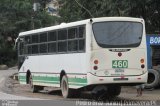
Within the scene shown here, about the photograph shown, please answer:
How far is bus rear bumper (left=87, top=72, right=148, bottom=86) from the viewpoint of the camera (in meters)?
20.1

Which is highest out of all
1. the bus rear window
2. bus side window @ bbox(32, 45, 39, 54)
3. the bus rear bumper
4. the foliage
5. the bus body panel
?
the foliage

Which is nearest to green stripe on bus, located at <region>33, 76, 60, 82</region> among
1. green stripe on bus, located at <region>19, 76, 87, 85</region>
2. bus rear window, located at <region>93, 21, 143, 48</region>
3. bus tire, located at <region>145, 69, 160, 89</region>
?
green stripe on bus, located at <region>19, 76, 87, 85</region>

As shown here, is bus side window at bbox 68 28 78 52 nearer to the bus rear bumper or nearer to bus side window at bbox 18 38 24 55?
the bus rear bumper

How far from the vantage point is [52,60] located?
80.3ft

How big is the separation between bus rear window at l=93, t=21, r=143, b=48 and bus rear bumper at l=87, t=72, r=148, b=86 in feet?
3.95

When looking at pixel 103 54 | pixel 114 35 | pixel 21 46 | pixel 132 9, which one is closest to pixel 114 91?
pixel 103 54

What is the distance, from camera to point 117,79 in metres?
20.3

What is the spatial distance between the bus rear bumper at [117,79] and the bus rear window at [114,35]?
1.20 m

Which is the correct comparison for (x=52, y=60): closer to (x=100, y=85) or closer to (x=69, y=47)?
(x=69, y=47)

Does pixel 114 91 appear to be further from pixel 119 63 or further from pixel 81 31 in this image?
pixel 81 31

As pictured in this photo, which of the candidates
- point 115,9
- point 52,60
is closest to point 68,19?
point 115,9

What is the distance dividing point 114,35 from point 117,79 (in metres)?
1.68

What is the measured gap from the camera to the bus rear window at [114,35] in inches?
807

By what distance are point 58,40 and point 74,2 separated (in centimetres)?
1398
